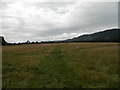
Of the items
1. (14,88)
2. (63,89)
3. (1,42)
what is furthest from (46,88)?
(1,42)

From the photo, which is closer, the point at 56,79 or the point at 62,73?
the point at 56,79

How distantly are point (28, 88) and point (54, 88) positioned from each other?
1549 millimetres

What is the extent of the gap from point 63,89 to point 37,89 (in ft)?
5.05

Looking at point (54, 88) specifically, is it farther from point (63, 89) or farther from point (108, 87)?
point (108, 87)

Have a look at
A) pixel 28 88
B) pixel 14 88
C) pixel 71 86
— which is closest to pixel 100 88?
pixel 71 86

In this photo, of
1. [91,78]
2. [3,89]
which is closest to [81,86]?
[91,78]

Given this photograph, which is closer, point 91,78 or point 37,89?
point 37,89

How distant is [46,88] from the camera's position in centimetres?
855

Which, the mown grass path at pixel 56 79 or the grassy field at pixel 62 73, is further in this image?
the grassy field at pixel 62 73

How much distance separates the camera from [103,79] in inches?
400

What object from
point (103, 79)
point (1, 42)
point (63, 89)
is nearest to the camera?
point (63, 89)

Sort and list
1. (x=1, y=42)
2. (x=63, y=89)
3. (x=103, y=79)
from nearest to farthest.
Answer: (x=63, y=89)
(x=103, y=79)
(x=1, y=42)

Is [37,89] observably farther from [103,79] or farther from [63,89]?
[103,79]

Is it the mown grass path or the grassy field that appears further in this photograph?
the grassy field
